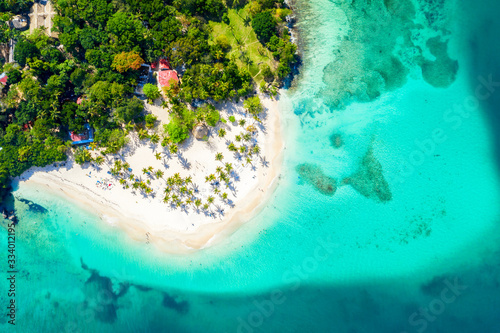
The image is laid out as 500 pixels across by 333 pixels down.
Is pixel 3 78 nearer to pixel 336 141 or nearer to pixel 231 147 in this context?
pixel 231 147

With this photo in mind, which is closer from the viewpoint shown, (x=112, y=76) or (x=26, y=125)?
(x=112, y=76)

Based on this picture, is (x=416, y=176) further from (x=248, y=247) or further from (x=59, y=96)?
(x=59, y=96)

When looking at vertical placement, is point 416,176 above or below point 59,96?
below

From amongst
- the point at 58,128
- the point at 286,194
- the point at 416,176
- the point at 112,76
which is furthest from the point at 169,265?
the point at 416,176

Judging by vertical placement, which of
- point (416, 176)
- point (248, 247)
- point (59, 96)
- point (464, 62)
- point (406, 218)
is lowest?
point (248, 247)

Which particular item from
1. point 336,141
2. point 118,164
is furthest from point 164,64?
point 336,141
